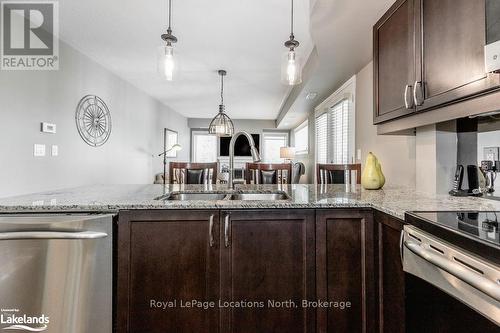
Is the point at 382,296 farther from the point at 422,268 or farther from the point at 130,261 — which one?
the point at 130,261

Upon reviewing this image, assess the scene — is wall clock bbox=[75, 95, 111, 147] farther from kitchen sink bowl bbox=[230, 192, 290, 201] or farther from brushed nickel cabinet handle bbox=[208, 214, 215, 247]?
brushed nickel cabinet handle bbox=[208, 214, 215, 247]

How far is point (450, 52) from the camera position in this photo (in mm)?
1251

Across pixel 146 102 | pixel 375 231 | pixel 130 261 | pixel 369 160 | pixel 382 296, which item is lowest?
pixel 382 296

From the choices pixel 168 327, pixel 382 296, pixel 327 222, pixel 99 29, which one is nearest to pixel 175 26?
pixel 99 29

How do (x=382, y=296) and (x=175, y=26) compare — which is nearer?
(x=382, y=296)

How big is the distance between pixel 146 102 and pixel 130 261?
4.65m

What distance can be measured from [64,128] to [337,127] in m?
3.43

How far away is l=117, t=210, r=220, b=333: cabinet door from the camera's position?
1.35 m

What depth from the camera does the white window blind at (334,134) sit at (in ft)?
12.0

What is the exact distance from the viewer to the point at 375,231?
Answer: 4.53ft

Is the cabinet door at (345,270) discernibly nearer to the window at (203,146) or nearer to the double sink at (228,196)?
the double sink at (228,196)

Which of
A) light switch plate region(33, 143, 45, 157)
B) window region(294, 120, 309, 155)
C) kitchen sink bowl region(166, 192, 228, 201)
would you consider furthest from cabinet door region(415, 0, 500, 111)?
window region(294, 120, 309, 155)

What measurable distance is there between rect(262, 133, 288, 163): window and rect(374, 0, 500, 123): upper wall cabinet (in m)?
6.58

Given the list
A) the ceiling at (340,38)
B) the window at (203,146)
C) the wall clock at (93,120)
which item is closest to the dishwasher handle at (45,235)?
the ceiling at (340,38)
